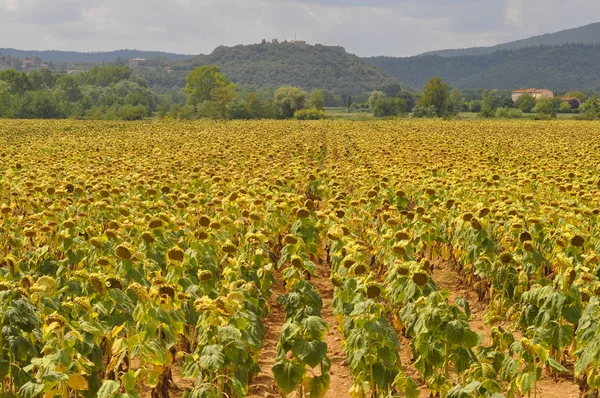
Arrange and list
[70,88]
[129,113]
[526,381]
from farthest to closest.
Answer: [70,88], [129,113], [526,381]

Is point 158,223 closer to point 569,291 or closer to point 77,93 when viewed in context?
point 569,291

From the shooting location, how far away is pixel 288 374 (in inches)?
192

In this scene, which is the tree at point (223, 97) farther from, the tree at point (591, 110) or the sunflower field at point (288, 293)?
the sunflower field at point (288, 293)

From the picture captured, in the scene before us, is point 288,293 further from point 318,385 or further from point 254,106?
point 254,106

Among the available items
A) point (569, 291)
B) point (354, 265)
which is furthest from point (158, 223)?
point (569, 291)

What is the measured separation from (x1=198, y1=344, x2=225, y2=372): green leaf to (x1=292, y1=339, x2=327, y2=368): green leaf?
2.11 ft

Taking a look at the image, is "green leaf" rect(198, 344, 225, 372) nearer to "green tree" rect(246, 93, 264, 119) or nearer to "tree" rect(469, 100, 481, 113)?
"green tree" rect(246, 93, 264, 119)

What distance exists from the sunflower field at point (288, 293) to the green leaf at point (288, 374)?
0.01 meters

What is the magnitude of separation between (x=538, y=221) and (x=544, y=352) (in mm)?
4194

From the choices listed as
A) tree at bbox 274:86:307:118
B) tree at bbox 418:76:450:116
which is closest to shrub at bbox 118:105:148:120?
tree at bbox 274:86:307:118

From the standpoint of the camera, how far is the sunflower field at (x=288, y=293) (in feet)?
16.0

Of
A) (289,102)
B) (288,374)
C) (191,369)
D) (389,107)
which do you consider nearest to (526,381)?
(288,374)

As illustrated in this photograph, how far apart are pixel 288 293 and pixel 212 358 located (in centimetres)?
189

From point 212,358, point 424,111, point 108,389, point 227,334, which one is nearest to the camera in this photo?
point 108,389
